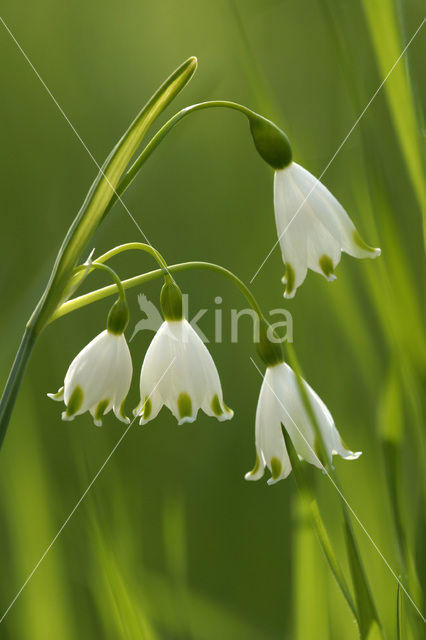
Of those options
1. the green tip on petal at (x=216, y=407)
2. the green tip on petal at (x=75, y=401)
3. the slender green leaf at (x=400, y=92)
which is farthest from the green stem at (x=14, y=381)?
the slender green leaf at (x=400, y=92)

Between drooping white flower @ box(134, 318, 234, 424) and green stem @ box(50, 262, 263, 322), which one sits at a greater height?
green stem @ box(50, 262, 263, 322)

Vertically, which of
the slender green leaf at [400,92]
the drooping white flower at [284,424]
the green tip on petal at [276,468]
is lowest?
the green tip on petal at [276,468]

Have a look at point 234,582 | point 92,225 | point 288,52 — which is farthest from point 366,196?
point 288,52

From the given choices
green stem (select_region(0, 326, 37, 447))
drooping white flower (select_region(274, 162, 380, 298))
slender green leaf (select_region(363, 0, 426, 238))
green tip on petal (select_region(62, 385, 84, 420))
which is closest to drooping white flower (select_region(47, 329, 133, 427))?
green tip on petal (select_region(62, 385, 84, 420))

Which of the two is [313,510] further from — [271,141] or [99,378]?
[271,141]

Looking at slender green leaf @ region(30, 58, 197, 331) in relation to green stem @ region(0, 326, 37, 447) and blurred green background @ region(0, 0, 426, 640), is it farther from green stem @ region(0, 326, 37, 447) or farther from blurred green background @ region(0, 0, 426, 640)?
blurred green background @ region(0, 0, 426, 640)

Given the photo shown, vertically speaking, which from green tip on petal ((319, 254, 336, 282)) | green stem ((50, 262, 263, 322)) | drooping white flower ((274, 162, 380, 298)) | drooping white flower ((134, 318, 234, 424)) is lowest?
drooping white flower ((134, 318, 234, 424))

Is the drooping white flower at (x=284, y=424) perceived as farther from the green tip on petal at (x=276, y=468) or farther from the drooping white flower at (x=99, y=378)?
the drooping white flower at (x=99, y=378)

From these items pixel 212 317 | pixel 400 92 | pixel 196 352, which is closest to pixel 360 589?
pixel 196 352
